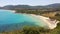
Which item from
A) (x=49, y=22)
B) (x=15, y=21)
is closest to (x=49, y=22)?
(x=49, y=22)

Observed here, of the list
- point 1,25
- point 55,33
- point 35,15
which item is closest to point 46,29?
point 55,33

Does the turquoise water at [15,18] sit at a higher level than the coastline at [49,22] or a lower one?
higher

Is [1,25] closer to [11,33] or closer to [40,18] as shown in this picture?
[11,33]

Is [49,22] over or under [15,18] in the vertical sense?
under

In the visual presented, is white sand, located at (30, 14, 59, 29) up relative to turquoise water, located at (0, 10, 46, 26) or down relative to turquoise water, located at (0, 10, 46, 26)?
down

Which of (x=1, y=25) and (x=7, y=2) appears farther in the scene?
(x=7, y=2)

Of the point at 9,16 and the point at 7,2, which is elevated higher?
the point at 7,2

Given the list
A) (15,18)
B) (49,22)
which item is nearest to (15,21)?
(15,18)

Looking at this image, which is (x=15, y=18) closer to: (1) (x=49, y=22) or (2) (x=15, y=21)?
(2) (x=15, y=21)
